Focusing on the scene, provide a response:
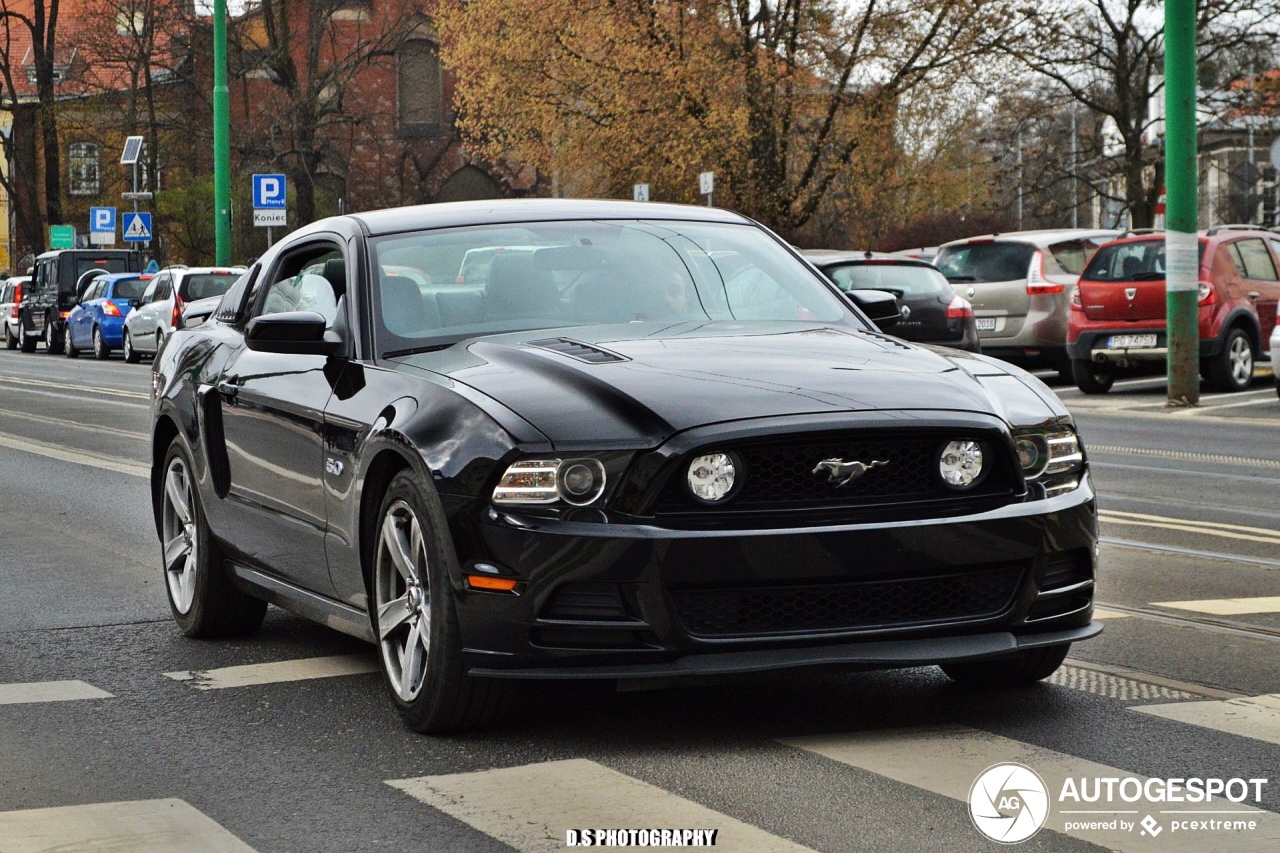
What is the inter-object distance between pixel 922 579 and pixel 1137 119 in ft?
135

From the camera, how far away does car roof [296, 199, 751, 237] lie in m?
6.67

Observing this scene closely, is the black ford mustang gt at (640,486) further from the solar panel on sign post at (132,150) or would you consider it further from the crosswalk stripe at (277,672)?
the solar panel on sign post at (132,150)

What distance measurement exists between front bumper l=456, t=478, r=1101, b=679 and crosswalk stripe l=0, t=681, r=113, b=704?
5.48 feet

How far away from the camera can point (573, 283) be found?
251 inches

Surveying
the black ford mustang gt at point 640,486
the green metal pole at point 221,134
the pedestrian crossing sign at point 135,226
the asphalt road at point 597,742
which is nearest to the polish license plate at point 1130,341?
the asphalt road at point 597,742

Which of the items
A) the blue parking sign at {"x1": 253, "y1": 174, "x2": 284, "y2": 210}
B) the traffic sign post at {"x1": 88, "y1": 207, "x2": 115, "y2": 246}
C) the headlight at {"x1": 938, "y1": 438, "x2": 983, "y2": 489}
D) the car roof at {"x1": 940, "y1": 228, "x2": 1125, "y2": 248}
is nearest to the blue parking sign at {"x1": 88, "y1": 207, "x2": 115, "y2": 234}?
the traffic sign post at {"x1": 88, "y1": 207, "x2": 115, "y2": 246}

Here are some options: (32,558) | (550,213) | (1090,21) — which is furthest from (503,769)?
(1090,21)

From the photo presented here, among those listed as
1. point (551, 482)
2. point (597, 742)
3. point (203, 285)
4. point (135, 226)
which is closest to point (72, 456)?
point (597, 742)

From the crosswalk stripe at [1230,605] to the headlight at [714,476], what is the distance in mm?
3059

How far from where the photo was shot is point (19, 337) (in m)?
48.4

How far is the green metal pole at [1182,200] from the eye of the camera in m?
19.0

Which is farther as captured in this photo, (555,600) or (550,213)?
(550,213)

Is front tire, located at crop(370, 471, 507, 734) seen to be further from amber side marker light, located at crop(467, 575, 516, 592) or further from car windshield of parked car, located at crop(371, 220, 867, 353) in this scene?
car windshield of parked car, located at crop(371, 220, 867, 353)

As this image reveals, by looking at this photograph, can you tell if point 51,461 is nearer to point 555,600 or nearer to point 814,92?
point 555,600
